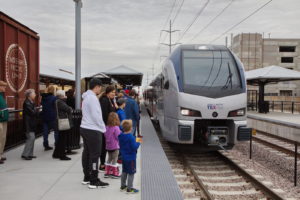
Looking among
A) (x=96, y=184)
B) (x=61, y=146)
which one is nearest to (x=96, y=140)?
(x=96, y=184)

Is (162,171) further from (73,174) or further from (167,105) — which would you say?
(167,105)

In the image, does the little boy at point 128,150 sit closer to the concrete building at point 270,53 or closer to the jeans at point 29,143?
the jeans at point 29,143

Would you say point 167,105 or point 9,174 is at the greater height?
point 167,105

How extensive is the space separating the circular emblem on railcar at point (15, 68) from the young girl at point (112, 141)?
3732 mm

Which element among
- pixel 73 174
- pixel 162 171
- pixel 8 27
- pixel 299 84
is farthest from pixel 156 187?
pixel 299 84

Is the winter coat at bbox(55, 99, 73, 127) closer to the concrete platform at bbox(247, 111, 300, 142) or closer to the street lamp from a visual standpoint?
the street lamp

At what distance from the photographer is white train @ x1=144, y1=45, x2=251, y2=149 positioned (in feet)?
24.7

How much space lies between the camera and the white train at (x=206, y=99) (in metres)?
7.54

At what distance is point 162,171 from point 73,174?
171 centimetres

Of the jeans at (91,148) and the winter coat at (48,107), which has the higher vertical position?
the winter coat at (48,107)

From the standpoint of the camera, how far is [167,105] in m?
8.54

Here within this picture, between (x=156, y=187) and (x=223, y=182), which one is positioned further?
(x=223, y=182)

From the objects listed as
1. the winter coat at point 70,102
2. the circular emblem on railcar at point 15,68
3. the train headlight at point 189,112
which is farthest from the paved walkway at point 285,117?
the circular emblem on railcar at point 15,68

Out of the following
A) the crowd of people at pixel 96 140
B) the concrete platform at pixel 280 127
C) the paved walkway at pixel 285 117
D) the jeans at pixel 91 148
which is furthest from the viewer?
the paved walkway at pixel 285 117
